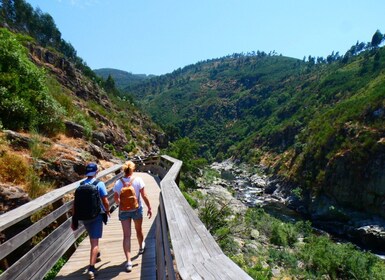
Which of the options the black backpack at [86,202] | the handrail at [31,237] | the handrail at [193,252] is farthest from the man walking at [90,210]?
the handrail at [193,252]

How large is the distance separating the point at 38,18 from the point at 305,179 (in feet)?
297

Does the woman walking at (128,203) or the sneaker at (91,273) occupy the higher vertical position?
the woman walking at (128,203)

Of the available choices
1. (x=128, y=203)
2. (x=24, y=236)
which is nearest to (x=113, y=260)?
(x=128, y=203)

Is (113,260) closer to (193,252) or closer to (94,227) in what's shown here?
(94,227)

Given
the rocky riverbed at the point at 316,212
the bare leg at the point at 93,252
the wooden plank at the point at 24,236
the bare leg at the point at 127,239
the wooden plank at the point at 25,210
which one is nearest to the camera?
the wooden plank at the point at 24,236

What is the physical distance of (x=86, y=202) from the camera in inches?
183

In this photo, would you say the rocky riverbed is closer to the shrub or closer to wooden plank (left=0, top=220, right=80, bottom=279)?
the shrub

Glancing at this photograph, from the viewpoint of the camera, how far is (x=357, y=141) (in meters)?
39.2

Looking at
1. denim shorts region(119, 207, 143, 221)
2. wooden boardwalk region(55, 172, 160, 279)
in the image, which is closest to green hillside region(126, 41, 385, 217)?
wooden boardwalk region(55, 172, 160, 279)

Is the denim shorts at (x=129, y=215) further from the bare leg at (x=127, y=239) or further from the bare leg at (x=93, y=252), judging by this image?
the bare leg at (x=93, y=252)

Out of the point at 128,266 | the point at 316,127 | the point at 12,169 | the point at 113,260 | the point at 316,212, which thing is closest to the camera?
the point at 128,266

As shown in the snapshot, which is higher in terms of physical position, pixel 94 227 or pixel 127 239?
pixel 94 227

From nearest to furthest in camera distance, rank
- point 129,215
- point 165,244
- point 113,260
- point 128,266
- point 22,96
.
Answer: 1. point 165,244
2. point 128,266
3. point 129,215
4. point 113,260
5. point 22,96

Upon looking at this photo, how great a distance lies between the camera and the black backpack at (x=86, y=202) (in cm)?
459
